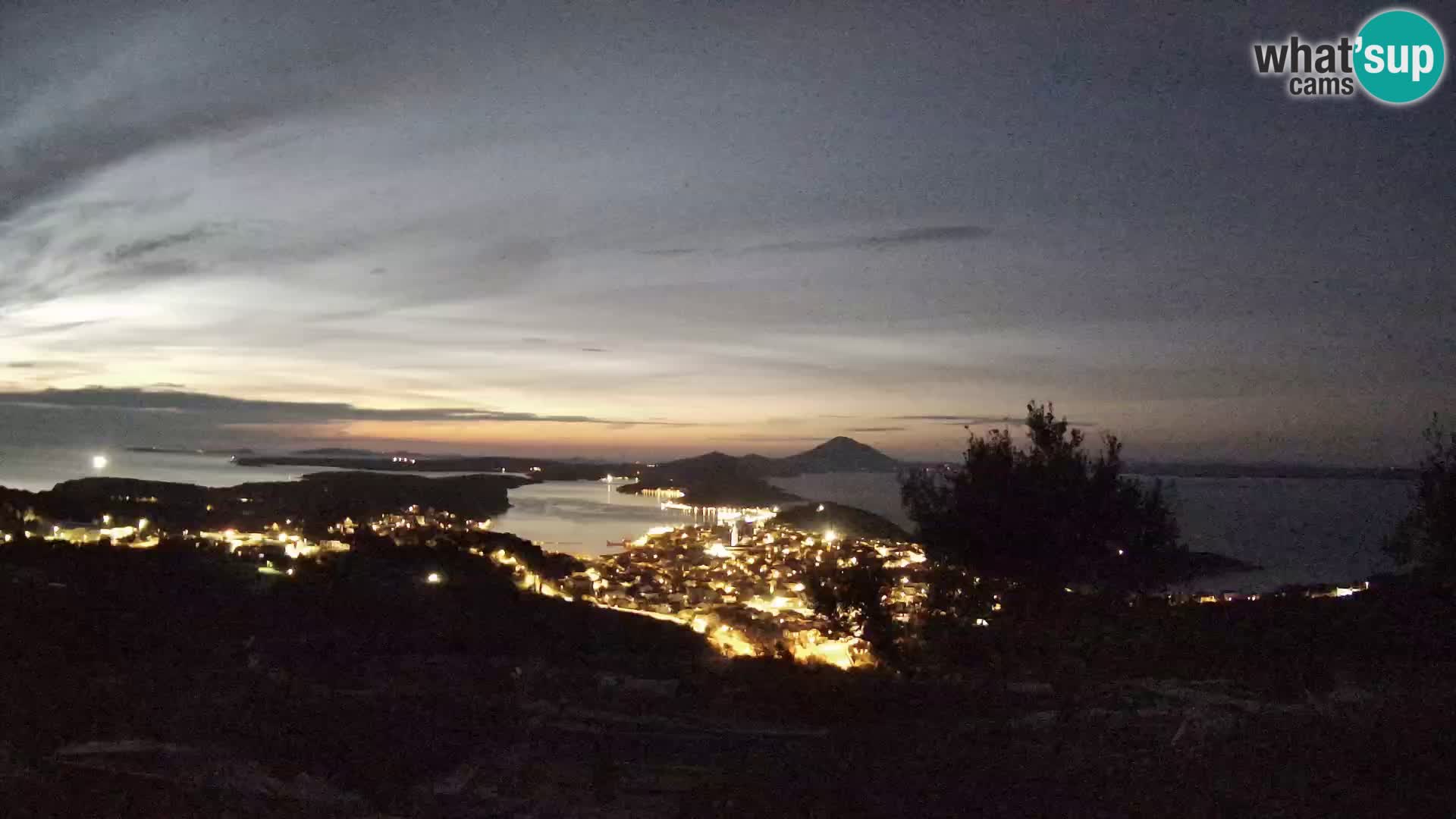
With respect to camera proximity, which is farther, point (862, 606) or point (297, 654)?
point (862, 606)

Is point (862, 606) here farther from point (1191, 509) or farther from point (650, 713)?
point (1191, 509)

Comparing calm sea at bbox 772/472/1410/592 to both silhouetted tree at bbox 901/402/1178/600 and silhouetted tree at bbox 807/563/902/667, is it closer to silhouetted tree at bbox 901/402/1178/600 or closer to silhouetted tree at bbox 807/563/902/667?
silhouetted tree at bbox 901/402/1178/600

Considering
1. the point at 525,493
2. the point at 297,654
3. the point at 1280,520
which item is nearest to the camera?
the point at 297,654

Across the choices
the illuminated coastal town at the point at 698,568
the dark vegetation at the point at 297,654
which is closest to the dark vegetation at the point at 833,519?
the illuminated coastal town at the point at 698,568

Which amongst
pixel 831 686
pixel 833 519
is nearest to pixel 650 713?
pixel 831 686

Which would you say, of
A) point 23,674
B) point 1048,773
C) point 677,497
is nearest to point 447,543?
point 23,674

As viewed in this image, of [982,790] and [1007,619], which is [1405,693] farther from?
[982,790]

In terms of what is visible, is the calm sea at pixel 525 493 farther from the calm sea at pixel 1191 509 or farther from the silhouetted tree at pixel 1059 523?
the silhouetted tree at pixel 1059 523
